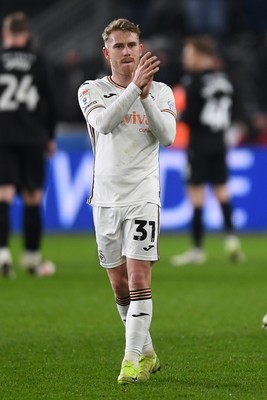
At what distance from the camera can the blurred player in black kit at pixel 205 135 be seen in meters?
12.3

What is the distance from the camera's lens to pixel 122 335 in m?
7.12

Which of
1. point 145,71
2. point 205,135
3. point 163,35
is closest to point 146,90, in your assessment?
point 145,71

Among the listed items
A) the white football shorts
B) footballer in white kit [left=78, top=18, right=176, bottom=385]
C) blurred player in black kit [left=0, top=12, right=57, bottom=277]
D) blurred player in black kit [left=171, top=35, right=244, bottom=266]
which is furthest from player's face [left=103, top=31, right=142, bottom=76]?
blurred player in black kit [left=171, top=35, right=244, bottom=266]

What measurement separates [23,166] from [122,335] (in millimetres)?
3833

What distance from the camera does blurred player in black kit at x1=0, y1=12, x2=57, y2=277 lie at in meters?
10.4

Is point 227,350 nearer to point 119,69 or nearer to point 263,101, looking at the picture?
point 119,69

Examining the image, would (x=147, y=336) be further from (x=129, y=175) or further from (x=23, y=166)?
(x=23, y=166)

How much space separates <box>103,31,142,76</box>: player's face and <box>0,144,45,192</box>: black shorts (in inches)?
192

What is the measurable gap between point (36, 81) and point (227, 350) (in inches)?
188

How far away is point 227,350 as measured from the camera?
6.41 m

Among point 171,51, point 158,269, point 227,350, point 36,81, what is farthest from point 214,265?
point 171,51

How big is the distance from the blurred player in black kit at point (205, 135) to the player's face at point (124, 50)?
21.7 feet

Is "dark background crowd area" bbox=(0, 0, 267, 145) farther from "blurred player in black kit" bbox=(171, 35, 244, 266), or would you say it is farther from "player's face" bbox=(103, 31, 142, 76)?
"player's face" bbox=(103, 31, 142, 76)

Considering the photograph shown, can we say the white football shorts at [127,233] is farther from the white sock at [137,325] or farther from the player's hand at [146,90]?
the player's hand at [146,90]
